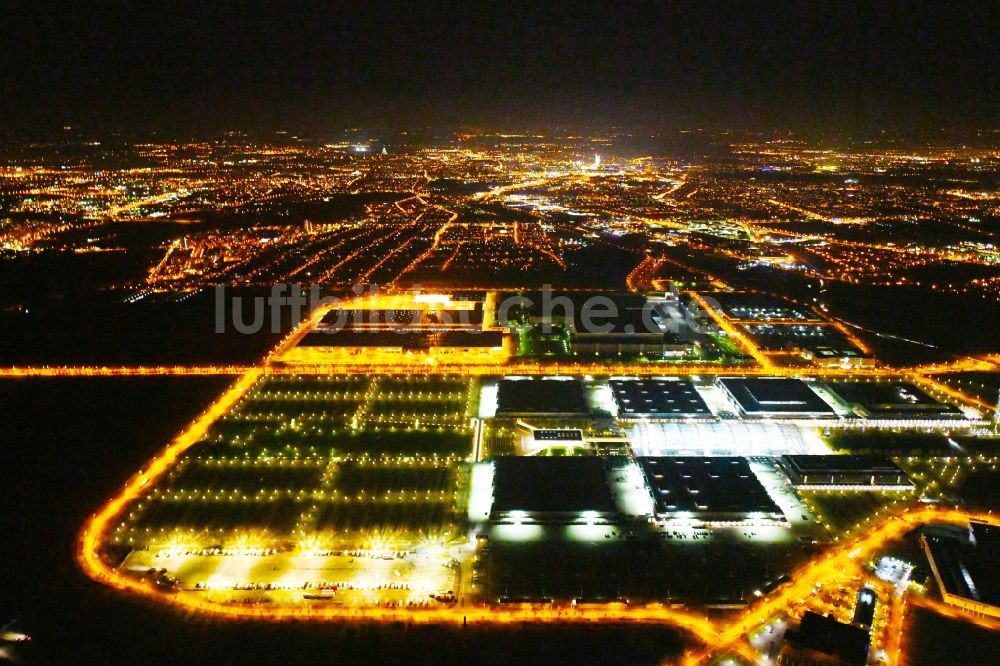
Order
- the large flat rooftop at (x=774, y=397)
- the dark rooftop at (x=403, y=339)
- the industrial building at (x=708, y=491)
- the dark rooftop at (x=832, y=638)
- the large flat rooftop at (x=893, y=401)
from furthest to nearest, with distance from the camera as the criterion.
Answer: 1. the dark rooftop at (x=403, y=339)
2. the large flat rooftop at (x=774, y=397)
3. the large flat rooftop at (x=893, y=401)
4. the industrial building at (x=708, y=491)
5. the dark rooftop at (x=832, y=638)

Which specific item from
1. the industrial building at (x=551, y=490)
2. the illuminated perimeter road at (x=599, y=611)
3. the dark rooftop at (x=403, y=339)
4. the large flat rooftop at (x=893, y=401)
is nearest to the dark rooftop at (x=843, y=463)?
the illuminated perimeter road at (x=599, y=611)

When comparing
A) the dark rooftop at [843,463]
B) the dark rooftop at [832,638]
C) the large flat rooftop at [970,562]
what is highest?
the dark rooftop at [843,463]

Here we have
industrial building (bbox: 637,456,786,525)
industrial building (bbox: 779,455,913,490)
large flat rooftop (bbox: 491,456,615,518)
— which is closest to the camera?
industrial building (bbox: 637,456,786,525)

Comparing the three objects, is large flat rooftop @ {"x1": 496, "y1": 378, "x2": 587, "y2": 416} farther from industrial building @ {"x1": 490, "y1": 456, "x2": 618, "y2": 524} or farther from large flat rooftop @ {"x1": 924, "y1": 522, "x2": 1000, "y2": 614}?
large flat rooftop @ {"x1": 924, "y1": 522, "x2": 1000, "y2": 614}

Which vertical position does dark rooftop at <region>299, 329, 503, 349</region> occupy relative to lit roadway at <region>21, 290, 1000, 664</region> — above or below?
above

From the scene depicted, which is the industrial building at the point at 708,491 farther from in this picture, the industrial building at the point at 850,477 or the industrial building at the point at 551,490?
the industrial building at the point at 850,477

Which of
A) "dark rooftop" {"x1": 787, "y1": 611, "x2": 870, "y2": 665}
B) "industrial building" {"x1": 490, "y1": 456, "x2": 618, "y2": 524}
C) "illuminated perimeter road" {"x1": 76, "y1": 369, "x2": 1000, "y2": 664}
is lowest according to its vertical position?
"illuminated perimeter road" {"x1": 76, "y1": 369, "x2": 1000, "y2": 664}

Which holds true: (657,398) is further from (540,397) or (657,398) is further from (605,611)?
(605,611)

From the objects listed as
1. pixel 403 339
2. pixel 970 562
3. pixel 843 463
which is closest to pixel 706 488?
pixel 843 463

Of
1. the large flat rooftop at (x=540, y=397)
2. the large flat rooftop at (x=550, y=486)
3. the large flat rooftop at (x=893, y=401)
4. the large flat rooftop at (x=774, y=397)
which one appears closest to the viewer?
→ the large flat rooftop at (x=550, y=486)

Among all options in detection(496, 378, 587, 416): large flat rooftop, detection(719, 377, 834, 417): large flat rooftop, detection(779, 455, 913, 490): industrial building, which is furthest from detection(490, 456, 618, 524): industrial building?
detection(719, 377, 834, 417): large flat rooftop

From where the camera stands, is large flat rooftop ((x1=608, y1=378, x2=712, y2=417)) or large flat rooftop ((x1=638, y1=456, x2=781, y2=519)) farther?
large flat rooftop ((x1=608, y1=378, x2=712, y2=417))
